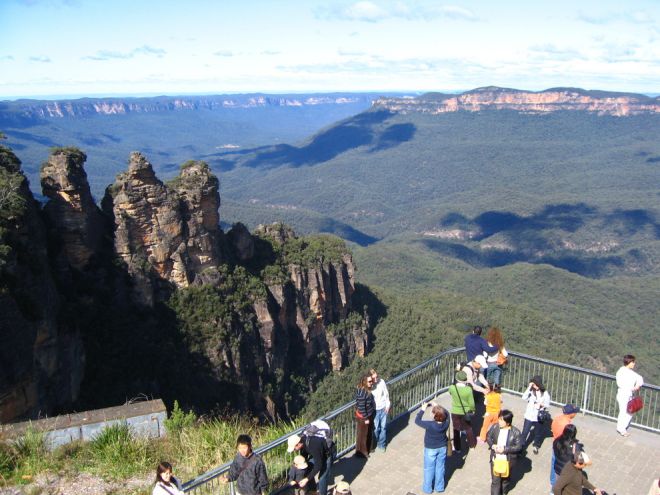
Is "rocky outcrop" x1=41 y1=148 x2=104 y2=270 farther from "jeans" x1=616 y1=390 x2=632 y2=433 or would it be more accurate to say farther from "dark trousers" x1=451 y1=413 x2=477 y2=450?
"jeans" x1=616 y1=390 x2=632 y2=433

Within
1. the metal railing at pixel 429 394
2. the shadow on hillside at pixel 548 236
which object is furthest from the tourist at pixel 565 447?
the shadow on hillside at pixel 548 236

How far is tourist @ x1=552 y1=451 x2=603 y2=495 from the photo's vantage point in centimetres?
1005

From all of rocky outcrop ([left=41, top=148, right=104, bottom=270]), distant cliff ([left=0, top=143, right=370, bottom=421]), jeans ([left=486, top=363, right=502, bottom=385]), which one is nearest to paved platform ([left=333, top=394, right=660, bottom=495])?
jeans ([left=486, top=363, right=502, bottom=385])

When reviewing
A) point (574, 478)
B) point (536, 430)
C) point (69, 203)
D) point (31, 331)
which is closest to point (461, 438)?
point (536, 430)

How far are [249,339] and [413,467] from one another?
29169mm

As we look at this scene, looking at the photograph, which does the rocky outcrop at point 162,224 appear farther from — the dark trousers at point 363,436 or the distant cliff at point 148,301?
the dark trousers at point 363,436

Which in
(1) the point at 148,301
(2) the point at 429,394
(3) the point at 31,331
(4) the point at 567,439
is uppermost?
(4) the point at 567,439

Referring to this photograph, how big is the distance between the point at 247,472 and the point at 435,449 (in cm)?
366

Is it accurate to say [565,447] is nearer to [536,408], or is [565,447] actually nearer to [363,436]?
[536,408]

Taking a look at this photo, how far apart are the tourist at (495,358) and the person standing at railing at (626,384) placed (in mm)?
2574

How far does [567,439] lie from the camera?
1071 centimetres

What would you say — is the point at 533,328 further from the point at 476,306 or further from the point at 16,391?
the point at 16,391

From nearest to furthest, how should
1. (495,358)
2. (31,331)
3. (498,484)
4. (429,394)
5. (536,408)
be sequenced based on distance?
1. (498,484)
2. (536,408)
3. (495,358)
4. (429,394)
5. (31,331)

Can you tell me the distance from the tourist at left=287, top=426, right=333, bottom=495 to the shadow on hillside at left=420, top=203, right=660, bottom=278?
117854 millimetres
